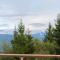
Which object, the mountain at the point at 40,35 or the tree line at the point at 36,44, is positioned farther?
the mountain at the point at 40,35

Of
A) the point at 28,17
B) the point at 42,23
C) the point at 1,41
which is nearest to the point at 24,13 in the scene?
the point at 28,17

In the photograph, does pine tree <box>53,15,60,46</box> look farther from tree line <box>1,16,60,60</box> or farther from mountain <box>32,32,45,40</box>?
mountain <box>32,32,45,40</box>

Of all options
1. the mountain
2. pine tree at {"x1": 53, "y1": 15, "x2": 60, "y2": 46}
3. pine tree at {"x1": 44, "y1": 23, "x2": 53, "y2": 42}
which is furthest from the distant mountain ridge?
pine tree at {"x1": 53, "y1": 15, "x2": 60, "y2": 46}

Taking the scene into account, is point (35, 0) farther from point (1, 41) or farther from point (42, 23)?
point (1, 41)

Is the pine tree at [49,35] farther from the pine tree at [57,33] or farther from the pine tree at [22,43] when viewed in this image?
the pine tree at [22,43]

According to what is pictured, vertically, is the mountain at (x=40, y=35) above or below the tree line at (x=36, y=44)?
above

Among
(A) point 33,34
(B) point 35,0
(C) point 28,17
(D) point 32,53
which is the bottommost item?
(D) point 32,53

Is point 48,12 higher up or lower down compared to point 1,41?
higher up

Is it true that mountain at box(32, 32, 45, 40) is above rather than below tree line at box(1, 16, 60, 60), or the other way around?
above

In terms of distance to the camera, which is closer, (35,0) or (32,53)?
(32,53)

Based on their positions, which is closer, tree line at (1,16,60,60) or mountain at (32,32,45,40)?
tree line at (1,16,60,60)

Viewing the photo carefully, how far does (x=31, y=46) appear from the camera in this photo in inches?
230

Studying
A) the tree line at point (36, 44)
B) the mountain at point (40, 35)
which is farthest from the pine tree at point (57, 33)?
the mountain at point (40, 35)

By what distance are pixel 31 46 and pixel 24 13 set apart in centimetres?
86
